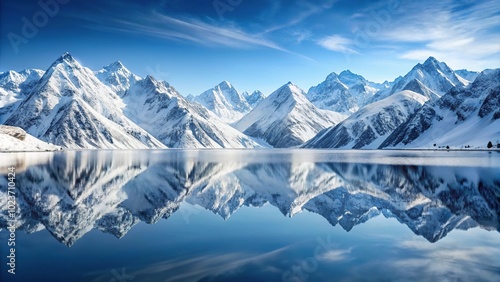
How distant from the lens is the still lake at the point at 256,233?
20250mm

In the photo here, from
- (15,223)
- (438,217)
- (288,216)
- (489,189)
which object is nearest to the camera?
(15,223)

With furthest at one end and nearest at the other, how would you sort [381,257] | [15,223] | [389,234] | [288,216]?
1. [288,216]
2. [15,223]
3. [389,234]
4. [381,257]

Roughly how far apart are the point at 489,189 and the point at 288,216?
2756 cm

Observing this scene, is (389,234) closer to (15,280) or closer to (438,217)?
(438,217)

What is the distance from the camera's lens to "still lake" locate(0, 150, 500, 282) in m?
20.2

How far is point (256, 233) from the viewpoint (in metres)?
30.7

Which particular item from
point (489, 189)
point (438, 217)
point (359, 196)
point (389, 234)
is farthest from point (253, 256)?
point (489, 189)

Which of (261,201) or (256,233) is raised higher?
(261,201)

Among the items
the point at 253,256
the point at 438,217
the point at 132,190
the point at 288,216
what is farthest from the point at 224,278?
the point at 132,190

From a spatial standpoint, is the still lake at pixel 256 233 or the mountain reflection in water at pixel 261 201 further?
the mountain reflection in water at pixel 261 201

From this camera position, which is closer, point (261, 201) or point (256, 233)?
point (256, 233)

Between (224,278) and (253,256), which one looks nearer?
(224,278)

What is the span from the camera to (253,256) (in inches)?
915

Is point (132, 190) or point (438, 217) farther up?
point (132, 190)
